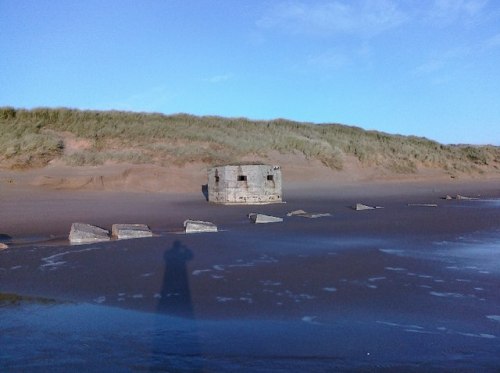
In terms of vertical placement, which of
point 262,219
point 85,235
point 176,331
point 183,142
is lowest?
point 176,331

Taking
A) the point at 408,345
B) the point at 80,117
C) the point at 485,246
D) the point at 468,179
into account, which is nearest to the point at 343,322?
the point at 408,345

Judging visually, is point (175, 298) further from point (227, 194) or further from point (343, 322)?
point (227, 194)

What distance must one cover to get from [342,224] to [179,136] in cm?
1861

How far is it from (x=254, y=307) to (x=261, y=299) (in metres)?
0.32

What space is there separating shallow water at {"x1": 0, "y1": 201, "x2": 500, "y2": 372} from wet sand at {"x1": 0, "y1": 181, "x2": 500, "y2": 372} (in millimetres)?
16

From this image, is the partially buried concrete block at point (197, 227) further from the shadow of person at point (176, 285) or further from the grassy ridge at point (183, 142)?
the grassy ridge at point (183, 142)

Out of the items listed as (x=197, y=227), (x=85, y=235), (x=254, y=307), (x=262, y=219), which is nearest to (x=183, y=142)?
(x=262, y=219)

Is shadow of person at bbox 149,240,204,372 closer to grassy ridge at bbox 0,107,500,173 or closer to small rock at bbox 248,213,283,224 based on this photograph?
small rock at bbox 248,213,283,224

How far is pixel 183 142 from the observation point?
28.3 m

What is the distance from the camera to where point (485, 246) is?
336 inches

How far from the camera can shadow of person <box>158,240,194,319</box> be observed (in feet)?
16.5

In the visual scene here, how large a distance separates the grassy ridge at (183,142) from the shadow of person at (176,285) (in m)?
15.6

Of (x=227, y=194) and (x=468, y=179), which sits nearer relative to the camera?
(x=227, y=194)

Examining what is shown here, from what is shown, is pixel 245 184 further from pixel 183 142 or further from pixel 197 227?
pixel 183 142
